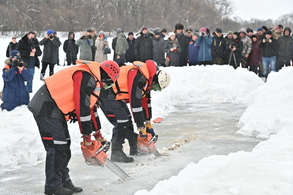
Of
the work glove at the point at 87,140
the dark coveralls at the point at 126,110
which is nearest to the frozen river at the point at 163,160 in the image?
the dark coveralls at the point at 126,110

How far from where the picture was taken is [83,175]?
535 centimetres

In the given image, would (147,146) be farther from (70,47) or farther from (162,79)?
(70,47)

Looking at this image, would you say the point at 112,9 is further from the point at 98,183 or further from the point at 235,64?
the point at 98,183

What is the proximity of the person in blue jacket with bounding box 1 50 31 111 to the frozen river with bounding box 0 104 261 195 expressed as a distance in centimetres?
369

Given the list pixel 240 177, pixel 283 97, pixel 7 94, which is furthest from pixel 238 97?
pixel 240 177

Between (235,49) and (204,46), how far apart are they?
1.62 meters

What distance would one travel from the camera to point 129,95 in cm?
597

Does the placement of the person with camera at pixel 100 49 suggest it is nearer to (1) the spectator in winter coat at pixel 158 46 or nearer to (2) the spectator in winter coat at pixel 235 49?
(1) the spectator in winter coat at pixel 158 46

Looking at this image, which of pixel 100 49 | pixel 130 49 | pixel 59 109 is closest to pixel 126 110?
pixel 59 109

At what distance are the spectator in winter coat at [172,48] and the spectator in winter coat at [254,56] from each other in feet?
10.6

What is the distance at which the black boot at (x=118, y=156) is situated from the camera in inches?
238

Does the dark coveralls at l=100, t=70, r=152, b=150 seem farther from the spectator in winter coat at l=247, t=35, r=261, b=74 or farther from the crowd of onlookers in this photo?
the spectator in winter coat at l=247, t=35, r=261, b=74

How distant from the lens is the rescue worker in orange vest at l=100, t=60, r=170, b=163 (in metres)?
5.95

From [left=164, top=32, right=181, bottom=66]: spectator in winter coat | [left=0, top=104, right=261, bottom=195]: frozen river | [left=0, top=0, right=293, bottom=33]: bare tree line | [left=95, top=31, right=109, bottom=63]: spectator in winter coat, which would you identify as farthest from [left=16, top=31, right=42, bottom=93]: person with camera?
[left=0, top=0, right=293, bottom=33]: bare tree line
